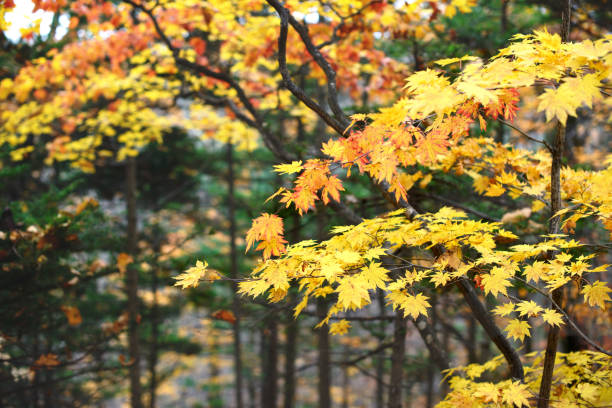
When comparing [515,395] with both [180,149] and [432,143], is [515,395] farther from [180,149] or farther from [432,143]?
[180,149]

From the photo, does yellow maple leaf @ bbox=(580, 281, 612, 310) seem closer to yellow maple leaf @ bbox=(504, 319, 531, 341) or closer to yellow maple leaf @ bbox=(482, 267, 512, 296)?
yellow maple leaf @ bbox=(504, 319, 531, 341)

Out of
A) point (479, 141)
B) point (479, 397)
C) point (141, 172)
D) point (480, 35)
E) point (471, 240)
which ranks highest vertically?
point (480, 35)

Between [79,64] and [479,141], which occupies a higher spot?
[79,64]

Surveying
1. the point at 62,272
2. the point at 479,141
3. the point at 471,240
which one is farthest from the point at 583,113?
the point at 62,272

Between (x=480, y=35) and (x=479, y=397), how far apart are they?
6.74 m

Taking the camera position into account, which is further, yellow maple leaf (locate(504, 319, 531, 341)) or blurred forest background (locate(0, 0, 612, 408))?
blurred forest background (locate(0, 0, 612, 408))

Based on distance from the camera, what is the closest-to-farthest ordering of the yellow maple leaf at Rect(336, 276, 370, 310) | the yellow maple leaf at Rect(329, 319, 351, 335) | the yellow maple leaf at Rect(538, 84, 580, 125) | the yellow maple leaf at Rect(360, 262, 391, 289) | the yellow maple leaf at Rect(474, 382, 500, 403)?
1. the yellow maple leaf at Rect(538, 84, 580, 125)
2. the yellow maple leaf at Rect(336, 276, 370, 310)
3. the yellow maple leaf at Rect(360, 262, 391, 289)
4. the yellow maple leaf at Rect(474, 382, 500, 403)
5. the yellow maple leaf at Rect(329, 319, 351, 335)

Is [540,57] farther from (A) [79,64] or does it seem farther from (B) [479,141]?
(A) [79,64]

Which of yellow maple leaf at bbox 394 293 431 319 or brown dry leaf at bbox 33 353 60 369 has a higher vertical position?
yellow maple leaf at bbox 394 293 431 319

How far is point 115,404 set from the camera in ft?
83.9

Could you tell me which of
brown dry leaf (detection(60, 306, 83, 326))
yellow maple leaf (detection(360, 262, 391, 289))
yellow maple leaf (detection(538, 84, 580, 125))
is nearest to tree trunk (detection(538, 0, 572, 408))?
yellow maple leaf (detection(538, 84, 580, 125))

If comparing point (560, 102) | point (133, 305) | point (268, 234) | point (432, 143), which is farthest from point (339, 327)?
point (133, 305)

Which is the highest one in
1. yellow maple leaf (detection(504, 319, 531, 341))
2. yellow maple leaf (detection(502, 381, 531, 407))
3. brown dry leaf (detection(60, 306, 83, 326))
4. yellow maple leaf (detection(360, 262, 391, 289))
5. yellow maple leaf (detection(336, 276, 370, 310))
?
yellow maple leaf (detection(360, 262, 391, 289))

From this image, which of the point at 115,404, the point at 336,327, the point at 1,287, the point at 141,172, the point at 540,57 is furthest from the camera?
the point at 115,404
